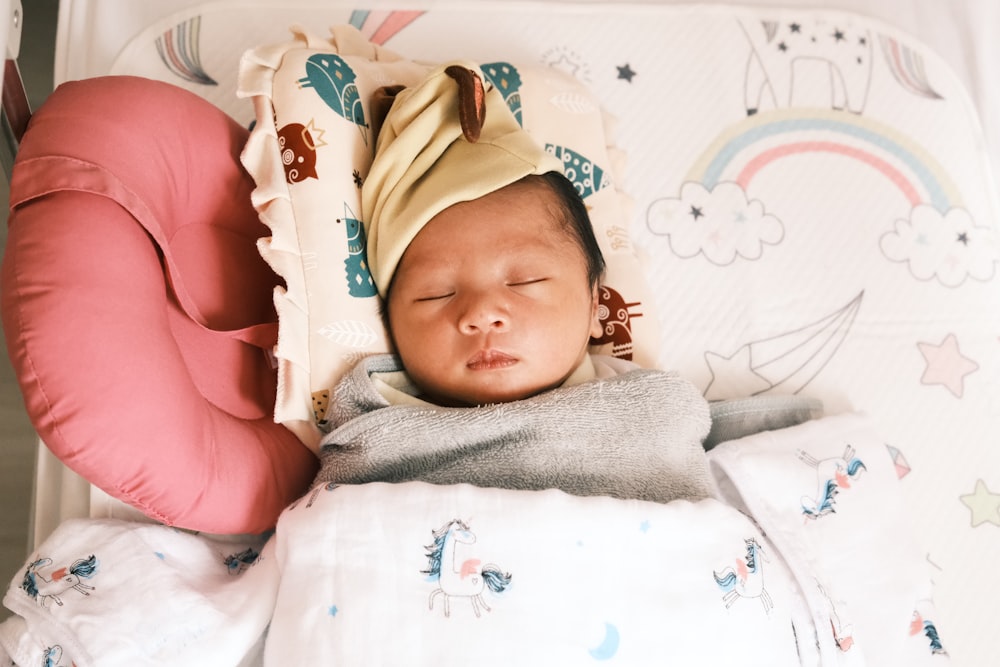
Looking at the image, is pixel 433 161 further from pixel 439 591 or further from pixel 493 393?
pixel 439 591

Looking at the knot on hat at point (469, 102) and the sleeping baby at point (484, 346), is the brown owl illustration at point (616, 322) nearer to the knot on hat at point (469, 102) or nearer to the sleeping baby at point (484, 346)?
the sleeping baby at point (484, 346)

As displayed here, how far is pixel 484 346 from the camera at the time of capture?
0.93m

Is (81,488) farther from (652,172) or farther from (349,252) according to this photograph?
(652,172)

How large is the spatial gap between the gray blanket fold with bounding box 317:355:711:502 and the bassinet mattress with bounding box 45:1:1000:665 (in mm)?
251

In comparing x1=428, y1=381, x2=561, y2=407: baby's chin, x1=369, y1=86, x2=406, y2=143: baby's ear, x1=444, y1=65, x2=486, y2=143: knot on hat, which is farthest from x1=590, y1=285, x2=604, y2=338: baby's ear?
x1=369, y1=86, x2=406, y2=143: baby's ear

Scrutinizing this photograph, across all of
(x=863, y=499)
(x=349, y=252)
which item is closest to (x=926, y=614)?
(x=863, y=499)

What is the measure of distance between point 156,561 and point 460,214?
1.84 feet

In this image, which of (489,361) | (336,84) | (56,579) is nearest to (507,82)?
(336,84)

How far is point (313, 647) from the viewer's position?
31.9 inches

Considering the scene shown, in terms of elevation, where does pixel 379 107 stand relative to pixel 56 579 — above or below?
above

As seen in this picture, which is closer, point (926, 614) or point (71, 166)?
point (71, 166)

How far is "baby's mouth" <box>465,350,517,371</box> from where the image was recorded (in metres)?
0.94

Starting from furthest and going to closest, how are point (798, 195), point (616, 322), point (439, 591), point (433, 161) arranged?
point (798, 195), point (616, 322), point (433, 161), point (439, 591)

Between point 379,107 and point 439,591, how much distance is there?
2.21 feet
